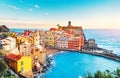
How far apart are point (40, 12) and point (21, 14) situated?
0.51 meters

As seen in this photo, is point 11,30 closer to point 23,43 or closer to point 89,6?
point 23,43

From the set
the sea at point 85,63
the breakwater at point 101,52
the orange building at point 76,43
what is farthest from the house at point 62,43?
the sea at point 85,63

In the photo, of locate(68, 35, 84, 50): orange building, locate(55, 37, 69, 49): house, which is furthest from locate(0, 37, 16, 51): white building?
locate(55, 37, 69, 49): house

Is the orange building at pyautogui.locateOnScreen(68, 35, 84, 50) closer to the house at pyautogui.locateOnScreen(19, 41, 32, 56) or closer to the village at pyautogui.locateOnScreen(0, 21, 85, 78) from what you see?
the village at pyautogui.locateOnScreen(0, 21, 85, 78)

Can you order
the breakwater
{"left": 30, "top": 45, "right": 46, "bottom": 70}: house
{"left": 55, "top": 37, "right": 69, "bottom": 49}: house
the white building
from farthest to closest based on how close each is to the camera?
{"left": 55, "top": 37, "right": 69, "bottom": 49}: house < the breakwater < {"left": 30, "top": 45, "right": 46, "bottom": 70}: house < the white building

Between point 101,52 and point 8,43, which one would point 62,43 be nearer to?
point 101,52

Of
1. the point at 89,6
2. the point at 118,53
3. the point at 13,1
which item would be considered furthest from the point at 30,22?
the point at 118,53

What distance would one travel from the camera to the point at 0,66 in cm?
428

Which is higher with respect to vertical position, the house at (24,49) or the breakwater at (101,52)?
the house at (24,49)

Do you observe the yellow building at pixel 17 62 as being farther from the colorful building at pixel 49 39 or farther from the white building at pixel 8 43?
the colorful building at pixel 49 39

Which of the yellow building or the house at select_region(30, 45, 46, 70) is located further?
the house at select_region(30, 45, 46, 70)

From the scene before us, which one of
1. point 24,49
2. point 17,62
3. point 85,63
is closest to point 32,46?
point 24,49

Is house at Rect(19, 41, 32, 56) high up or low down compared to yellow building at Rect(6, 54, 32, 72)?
up

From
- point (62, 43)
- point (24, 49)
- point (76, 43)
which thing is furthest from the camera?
point (62, 43)
